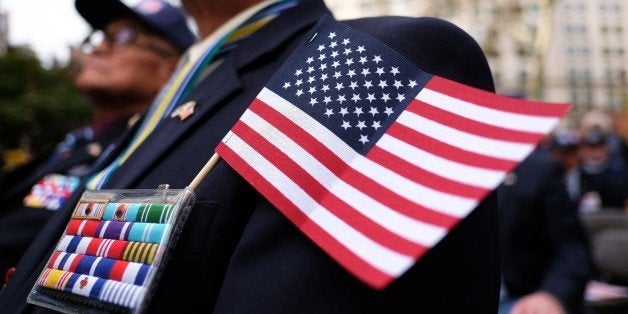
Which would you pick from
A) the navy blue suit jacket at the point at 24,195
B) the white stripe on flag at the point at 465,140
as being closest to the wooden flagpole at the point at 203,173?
the white stripe on flag at the point at 465,140

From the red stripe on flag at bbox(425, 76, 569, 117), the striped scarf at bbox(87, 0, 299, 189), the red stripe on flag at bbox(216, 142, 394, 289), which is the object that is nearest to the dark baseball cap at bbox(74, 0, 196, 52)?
the striped scarf at bbox(87, 0, 299, 189)

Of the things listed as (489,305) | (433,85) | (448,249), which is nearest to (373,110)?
(433,85)

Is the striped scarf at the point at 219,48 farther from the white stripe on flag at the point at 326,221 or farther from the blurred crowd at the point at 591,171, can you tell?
the blurred crowd at the point at 591,171

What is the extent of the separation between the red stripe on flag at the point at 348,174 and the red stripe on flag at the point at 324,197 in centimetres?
3

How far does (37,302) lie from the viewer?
3.53 feet

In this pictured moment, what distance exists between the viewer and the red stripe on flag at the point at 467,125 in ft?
2.65

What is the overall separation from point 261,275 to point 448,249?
11.9 inches

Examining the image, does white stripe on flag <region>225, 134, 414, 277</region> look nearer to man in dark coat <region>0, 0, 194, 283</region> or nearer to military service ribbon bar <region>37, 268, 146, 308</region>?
military service ribbon bar <region>37, 268, 146, 308</region>

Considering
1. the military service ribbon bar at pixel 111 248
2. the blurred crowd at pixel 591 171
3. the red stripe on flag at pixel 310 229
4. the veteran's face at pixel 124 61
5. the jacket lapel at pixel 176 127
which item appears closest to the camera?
the red stripe on flag at pixel 310 229

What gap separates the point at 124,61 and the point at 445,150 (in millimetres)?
2736

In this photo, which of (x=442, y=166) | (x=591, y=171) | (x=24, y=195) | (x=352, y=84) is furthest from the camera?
(x=591, y=171)

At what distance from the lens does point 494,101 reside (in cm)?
89

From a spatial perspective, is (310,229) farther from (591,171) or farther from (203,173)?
(591,171)

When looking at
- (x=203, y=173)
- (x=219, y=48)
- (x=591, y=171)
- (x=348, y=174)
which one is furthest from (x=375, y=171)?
(x=591, y=171)
